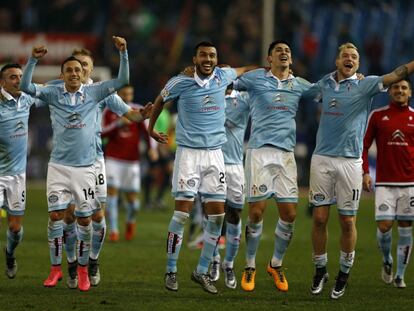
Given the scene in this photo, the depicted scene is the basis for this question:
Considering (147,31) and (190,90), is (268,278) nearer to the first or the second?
(190,90)

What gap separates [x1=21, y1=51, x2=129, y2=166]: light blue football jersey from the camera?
12484mm

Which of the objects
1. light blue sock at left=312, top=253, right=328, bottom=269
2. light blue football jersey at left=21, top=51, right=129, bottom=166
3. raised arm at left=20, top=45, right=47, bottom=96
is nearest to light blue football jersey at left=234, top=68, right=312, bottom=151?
light blue sock at left=312, top=253, right=328, bottom=269

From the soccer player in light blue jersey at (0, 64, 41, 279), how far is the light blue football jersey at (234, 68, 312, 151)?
2550mm

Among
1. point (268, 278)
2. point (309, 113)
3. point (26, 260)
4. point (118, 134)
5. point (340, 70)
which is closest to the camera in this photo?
point (340, 70)

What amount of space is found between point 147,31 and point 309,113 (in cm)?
499

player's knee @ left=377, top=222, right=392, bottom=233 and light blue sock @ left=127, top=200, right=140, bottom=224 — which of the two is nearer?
player's knee @ left=377, top=222, right=392, bottom=233

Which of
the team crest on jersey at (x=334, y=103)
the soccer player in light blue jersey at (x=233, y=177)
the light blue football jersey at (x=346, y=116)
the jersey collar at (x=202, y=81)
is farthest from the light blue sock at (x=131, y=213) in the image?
the team crest on jersey at (x=334, y=103)

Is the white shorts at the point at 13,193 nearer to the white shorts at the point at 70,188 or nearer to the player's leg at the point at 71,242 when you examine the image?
the player's leg at the point at 71,242

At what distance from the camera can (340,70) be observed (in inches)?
488

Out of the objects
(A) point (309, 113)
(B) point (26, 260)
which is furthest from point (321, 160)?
(A) point (309, 113)

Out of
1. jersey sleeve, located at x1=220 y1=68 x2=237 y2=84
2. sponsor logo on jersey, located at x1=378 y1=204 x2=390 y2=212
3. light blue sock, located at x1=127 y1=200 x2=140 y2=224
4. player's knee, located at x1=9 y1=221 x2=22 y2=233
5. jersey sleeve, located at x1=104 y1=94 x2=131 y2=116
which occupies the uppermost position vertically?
jersey sleeve, located at x1=220 y1=68 x2=237 y2=84

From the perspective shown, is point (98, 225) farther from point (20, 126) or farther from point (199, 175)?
point (199, 175)

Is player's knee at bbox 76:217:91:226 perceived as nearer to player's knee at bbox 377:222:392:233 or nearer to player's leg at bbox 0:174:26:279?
player's leg at bbox 0:174:26:279

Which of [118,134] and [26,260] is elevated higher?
[118,134]
